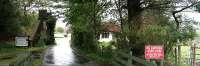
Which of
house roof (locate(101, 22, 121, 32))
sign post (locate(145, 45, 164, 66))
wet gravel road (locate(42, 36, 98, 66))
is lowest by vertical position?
wet gravel road (locate(42, 36, 98, 66))

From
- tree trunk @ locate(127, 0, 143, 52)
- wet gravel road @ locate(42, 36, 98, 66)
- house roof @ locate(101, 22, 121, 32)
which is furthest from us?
wet gravel road @ locate(42, 36, 98, 66)

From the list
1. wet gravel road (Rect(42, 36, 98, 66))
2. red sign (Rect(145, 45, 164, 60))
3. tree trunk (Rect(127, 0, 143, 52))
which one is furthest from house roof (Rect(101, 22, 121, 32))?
red sign (Rect(145, 45, 164, 60))

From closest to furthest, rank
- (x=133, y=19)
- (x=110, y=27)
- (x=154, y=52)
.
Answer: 1. (x=154, y=52)
2. (x=133, y=19)
3. (x=110, y=27)

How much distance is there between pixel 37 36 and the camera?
65.0 meters

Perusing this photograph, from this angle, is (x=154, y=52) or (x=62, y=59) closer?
(x=154, y=52)

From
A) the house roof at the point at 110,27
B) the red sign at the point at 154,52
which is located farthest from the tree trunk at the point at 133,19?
the red sign at the point at 154,52

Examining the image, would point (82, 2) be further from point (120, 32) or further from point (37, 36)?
point (37, 36)

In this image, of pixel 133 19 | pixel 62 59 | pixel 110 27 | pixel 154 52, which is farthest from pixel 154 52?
pixel 62 59

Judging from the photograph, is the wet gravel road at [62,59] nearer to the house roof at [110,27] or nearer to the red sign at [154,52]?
the house roof at [110,27]

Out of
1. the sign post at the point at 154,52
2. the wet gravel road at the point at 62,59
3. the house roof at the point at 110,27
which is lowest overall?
the wet gravel road at the point at 62,59

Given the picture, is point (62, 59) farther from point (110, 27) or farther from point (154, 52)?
point (154, 52)

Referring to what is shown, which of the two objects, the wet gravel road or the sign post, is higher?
the sign post

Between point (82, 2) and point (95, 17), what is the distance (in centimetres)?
327

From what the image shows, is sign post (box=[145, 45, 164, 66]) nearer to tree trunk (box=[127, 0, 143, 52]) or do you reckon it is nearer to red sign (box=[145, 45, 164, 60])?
red sign (box=[145, 45, 164, 60])
